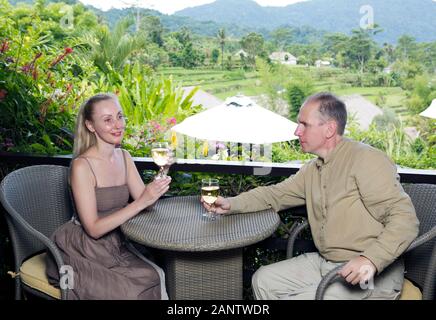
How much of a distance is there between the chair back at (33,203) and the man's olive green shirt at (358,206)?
86cm

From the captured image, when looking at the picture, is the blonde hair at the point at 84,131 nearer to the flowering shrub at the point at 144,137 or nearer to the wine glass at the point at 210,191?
the wine glass at the point at 210,191

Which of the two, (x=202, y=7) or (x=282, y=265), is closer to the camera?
(x=282, y=265)

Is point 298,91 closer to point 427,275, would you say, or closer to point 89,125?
point 89,125

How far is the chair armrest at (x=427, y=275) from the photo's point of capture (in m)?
2.16

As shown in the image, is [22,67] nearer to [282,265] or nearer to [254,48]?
[282,265]

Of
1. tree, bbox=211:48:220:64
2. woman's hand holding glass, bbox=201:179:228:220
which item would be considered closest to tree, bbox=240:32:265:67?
tree, bbox=211:48:220:64

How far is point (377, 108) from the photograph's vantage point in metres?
16.0

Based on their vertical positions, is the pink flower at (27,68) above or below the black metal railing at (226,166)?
above

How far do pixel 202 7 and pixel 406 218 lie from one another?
17457 mm

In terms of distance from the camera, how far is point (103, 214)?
2553 mm

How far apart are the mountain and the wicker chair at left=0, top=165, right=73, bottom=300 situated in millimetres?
→ 15140

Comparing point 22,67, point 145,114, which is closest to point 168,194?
point 22,67

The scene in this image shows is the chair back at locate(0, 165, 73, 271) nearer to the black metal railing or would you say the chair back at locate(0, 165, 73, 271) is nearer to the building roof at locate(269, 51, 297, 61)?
the black metal railing

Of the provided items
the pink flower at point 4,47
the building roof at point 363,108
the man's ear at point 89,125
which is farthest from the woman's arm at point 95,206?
the building roof at point 363,108
